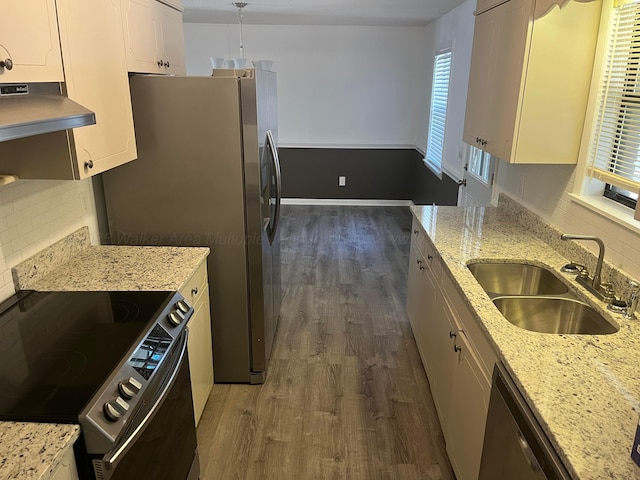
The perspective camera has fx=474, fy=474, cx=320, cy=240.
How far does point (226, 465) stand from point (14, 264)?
4.22 ft

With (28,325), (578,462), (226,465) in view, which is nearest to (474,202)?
(226,465)

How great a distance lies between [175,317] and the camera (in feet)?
5.83

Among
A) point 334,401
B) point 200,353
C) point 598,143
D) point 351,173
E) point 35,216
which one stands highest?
point 598,143

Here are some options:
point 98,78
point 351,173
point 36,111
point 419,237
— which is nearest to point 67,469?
point 36,111

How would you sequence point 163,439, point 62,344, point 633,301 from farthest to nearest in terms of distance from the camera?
point 633,301, point 163,439, point 62,344

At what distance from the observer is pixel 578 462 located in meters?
1.06

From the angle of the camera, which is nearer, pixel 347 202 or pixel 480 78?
pixel 480 78

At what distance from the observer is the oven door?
4.35 feet

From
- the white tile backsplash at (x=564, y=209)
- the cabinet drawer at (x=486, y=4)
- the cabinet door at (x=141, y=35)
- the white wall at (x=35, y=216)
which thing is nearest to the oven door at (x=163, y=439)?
the white wall at (x=35, y=216)

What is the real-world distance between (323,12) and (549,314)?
13.3ft

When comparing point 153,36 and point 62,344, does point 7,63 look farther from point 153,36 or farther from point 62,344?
point 153,36

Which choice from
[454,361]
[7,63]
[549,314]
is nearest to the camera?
[7,63]

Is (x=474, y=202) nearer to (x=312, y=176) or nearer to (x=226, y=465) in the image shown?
(x=226, y=465)

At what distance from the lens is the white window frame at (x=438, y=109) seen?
5074 mm
